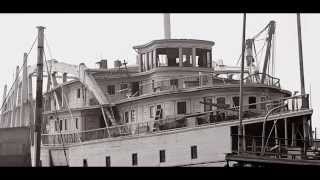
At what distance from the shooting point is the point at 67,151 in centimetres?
3206

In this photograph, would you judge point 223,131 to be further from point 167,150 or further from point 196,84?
point 196,84

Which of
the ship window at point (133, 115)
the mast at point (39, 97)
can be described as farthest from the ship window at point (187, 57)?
the mast at point (39, 97)

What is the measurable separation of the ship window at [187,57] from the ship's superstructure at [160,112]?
57 millimetres

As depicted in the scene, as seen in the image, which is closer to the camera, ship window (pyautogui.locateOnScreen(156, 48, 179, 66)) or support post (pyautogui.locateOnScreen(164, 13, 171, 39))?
ship window (pyautogui.locateOnScreen(156, 48, 179, 66))

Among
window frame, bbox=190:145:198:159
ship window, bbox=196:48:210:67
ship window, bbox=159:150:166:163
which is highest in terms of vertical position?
ship window, bbox=196:48:210:67

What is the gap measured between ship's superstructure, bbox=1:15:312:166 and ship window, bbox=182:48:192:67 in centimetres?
6

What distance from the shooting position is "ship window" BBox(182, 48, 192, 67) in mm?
31828

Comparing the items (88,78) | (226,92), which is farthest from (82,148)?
(226,92)

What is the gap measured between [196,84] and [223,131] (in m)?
6.93

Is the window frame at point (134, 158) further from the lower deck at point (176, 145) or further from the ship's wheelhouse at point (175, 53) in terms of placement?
the ship's wheelhouse at point (175, 53)

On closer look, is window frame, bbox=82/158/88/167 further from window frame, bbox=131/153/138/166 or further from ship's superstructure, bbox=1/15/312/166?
window frame, bbox=131/153/138/166

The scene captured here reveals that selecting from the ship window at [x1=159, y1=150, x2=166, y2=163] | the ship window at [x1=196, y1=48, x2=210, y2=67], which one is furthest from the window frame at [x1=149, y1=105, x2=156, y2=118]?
the ship window at [x1=196, y1=48, x2=210, y2=67]

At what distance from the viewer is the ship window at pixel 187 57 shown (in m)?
31.8
